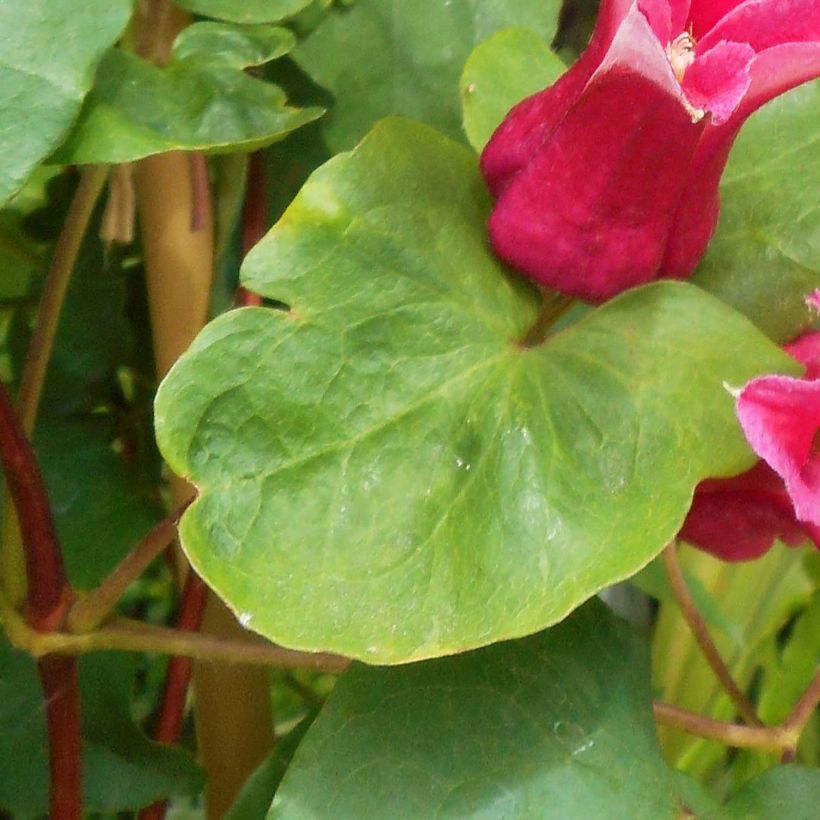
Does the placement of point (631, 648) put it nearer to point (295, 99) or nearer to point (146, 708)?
point (295, 99)

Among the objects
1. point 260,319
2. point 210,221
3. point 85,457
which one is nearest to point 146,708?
point 85,457

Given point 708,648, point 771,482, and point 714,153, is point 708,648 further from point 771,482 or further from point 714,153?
point 714,153

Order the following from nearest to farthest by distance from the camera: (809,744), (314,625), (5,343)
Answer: (314,625), (5,343), (809,744)

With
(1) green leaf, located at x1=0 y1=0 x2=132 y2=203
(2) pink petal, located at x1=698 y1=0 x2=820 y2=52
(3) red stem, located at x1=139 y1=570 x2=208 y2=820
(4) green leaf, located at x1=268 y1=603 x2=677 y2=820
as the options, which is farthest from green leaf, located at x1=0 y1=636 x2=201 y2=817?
(2) pink petal, located at x1=698 y1=0 x2=820 y2=52

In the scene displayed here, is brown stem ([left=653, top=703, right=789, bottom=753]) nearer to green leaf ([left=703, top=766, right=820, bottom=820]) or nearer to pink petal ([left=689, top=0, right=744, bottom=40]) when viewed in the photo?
green leaf ([left=703, top=766, right=820, bottom=820])

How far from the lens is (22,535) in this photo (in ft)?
1.13

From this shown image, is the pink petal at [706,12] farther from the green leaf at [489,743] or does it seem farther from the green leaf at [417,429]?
the green leaf at [489,743]

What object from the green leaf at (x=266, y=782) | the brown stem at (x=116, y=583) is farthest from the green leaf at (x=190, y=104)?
the green leaf at (x=266, y=782)

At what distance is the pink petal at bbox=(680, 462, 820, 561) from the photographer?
34 centimetres

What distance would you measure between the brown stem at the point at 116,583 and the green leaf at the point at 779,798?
21 centimetres

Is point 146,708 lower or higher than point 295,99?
lower

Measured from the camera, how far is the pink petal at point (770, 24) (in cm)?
29

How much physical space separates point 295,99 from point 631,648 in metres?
0.30

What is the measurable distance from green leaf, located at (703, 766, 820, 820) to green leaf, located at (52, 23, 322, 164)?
0.28m
